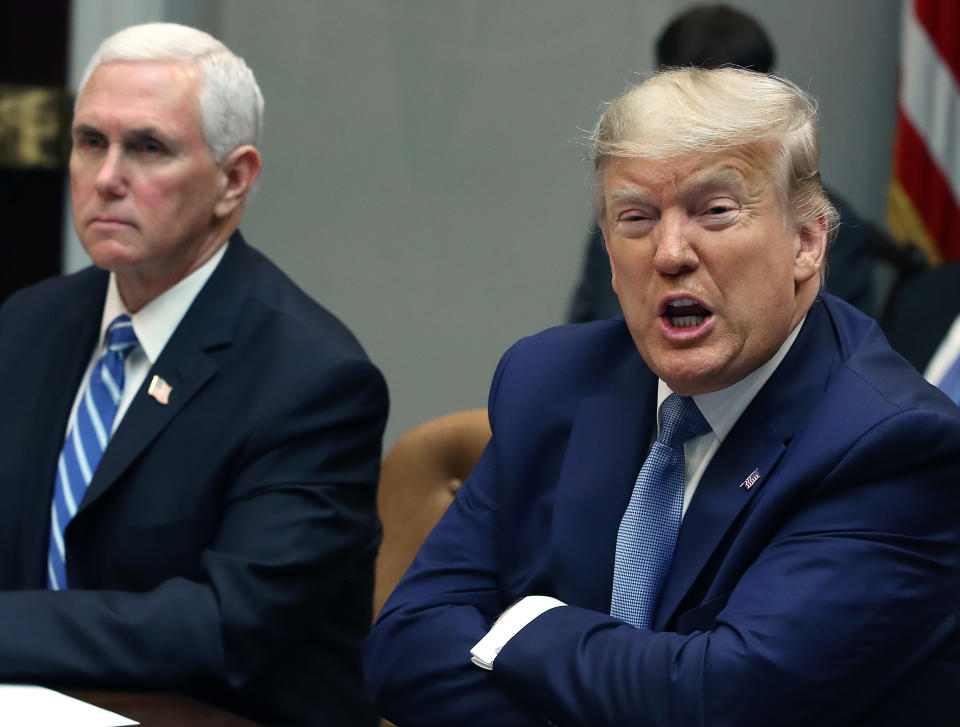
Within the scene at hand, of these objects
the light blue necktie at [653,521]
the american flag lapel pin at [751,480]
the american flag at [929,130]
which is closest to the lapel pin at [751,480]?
the american flag lapel pin at [751,480]

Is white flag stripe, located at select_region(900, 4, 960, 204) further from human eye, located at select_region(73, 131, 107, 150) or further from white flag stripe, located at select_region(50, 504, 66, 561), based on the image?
white flag stripe, located at select_region(50, 504, 66, 561)

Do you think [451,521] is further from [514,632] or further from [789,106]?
[789,106]

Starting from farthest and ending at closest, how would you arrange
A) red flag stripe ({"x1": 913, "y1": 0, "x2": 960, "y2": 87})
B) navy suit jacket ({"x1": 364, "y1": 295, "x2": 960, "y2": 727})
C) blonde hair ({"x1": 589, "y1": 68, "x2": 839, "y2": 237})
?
1. red flag stripe ({"x1": 913, "y1": 0, "x2": 960, "y2": 87})
2. blonde hair ({"x1": 589, "y1": 68, "x2": 839, "y2": 237})
3. navy suit jacket ({"x1": 364, "y1": 295, "x2": 960, "y2": 727})

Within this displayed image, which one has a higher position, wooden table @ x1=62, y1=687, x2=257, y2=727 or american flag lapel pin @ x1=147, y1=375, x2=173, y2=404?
american flag lapel pin @ x1=147, y1=375, x2=173, y2=404

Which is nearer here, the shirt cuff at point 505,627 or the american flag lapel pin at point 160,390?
the shirt cuff at point 505,627

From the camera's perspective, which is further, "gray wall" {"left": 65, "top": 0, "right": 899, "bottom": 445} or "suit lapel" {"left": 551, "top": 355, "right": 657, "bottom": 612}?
"gray wall" {"left": 65, "top": 0, "right": 899, "bottom": 445}

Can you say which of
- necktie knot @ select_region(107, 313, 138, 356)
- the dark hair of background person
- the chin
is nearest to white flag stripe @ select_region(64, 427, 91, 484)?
necktie knot @ select_region(107, 313, 138, 356)

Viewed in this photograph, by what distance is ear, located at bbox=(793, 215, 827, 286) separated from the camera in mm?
1885

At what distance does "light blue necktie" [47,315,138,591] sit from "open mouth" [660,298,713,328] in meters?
1.09

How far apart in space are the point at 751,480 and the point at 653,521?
0.16 metres

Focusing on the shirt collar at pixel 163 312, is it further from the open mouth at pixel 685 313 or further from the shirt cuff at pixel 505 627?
the open mouth at pixel 685 313

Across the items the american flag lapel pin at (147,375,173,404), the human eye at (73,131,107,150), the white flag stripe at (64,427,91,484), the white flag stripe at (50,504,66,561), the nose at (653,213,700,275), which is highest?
the nose at (653,213,700,275)

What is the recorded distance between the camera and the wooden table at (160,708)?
5.93 feet

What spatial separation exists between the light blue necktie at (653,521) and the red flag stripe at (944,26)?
250 cm
